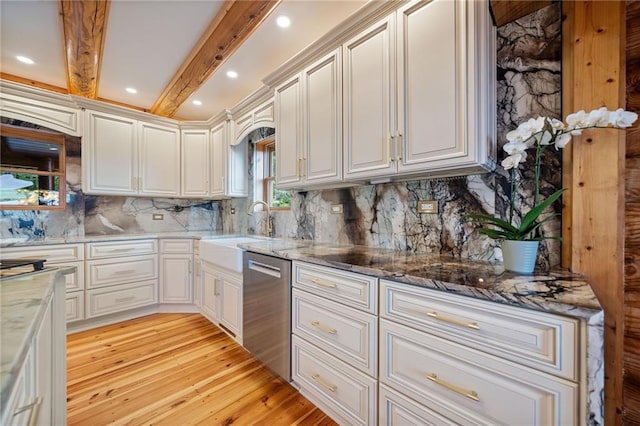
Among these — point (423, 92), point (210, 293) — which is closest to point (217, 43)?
point (423, 92)

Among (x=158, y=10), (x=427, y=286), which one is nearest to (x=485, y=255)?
→ (x=427, y=286)

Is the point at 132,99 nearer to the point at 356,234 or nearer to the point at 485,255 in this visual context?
the point at 356,234

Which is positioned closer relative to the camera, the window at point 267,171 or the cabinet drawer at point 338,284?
the cabinet drawer at point 338,284

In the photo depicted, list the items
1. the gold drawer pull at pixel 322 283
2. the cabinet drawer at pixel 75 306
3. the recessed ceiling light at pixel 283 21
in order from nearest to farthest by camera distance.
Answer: the gold drawer pull at pixel 322 283, the recessed ceiling light at pixel 283 21, the cabinet drawer at pixel 75 306

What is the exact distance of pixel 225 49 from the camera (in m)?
2.14

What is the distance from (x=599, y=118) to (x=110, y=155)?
403cm

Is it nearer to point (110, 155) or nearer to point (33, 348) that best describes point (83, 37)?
point (110, 155)

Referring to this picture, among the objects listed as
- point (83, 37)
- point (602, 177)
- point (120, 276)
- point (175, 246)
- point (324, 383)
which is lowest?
point (324, 383)

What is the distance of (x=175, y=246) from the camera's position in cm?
309

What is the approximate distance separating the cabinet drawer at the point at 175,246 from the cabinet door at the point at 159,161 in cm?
71

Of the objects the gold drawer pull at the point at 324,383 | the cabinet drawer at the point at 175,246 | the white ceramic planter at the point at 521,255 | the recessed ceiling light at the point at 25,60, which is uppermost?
the recessed ceiling light at the point at 25,60

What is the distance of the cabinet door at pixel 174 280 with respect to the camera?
3078 mm

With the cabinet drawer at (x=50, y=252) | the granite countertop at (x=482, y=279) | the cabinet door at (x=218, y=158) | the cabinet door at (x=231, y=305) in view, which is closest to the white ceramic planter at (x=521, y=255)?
the granite countertop at (x=482, y=279)

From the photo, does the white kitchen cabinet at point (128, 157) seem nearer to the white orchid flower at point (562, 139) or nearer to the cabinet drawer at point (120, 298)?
the cabinet drawer at point (120, 298)
